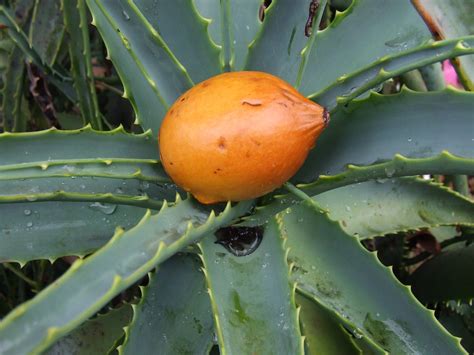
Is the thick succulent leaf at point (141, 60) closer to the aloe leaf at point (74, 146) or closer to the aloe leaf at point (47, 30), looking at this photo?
the aloe leaf at point (74, 146)

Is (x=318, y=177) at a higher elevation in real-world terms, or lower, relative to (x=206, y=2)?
lower

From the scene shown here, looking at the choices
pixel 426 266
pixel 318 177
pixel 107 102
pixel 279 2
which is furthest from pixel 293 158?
pixel 107 102

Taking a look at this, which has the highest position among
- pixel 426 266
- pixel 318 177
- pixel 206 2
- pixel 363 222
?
pixel 206 2

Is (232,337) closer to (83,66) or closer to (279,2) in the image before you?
(279,2)

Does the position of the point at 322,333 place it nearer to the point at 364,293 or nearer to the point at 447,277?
the point at 364,293

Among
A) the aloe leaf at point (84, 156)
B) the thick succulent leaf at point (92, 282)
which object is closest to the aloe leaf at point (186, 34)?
the aloe leaf at point (84, 156)
